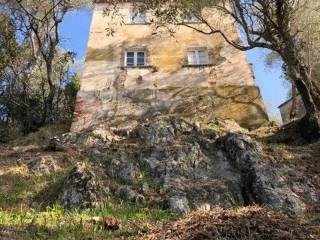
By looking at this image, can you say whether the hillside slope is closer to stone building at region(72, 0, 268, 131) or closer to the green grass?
the green grass

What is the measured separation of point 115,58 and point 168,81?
9.64 ft

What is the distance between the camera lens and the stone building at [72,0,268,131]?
2236cm

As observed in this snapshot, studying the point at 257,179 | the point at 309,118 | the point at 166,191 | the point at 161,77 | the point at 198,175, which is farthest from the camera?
the point at 161,77

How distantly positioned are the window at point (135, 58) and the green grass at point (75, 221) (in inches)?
566

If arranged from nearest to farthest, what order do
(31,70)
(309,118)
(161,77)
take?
(309,118) < (161,77) < (31,70)

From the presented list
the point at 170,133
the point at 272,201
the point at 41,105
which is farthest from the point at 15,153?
the point at 41,105

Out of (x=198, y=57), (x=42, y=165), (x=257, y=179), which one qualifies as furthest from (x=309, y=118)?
(x=42, y=165)

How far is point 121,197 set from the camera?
11414mm

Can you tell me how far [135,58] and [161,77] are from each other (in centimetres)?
189

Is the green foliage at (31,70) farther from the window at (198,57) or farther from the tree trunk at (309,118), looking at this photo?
the tree trunk at (309,118)

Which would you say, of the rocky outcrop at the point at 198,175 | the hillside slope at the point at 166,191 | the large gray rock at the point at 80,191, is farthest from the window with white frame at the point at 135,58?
the large gray rock at the point at 80,191

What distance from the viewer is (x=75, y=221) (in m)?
9.35

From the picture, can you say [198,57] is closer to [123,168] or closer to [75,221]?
[123,168]

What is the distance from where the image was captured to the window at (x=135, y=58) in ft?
81.0
